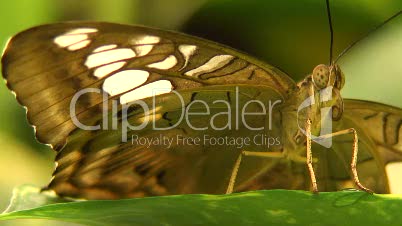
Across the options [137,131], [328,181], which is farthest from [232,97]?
[328,181]

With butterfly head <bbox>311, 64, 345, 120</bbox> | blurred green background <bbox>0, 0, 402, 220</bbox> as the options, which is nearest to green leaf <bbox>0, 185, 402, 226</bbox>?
butterfly head <bbox>311, 64, 345, 120</bbox>

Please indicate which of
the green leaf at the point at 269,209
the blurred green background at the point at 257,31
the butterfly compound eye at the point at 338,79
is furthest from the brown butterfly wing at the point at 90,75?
the green leaf at the point at 269,209

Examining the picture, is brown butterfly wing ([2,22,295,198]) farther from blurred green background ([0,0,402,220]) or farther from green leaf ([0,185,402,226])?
green leaf ([0,185,402,226])

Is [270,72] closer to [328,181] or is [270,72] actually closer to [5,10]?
[328,181]

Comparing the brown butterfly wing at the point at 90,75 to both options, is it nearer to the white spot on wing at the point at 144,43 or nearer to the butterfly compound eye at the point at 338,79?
the white spot on wing at the point at 144,43

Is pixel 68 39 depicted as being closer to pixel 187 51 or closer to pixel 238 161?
pixel 187 51

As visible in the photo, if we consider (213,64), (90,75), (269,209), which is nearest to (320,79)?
(213,64)
